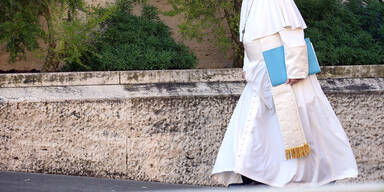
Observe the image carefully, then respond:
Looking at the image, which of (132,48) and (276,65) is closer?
(276,65)

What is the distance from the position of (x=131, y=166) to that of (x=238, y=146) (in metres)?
1.66

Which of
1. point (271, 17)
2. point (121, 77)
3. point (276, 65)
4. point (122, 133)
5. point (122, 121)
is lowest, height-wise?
point (122, 133)

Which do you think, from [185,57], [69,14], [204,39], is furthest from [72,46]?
[204,39]

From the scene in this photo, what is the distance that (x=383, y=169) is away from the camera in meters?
5.90

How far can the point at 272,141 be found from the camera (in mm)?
4152

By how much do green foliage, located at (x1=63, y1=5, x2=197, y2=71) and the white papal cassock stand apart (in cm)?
205

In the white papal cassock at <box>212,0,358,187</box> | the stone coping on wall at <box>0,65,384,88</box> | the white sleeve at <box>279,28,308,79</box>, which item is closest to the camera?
the white sleeve at <box>279,28,308,79</box>

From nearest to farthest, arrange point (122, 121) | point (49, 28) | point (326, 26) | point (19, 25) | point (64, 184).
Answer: point (64, 184), point (122, 121), point (19, 25), point (49, 28), point (326, 26)

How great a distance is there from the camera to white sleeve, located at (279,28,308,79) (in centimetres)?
393

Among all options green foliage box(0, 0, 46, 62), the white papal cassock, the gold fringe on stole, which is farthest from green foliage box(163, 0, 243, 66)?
the gold fringe on stole

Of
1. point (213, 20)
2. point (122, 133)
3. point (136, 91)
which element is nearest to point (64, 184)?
point (122, 133)

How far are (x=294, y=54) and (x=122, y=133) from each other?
2.16 metres

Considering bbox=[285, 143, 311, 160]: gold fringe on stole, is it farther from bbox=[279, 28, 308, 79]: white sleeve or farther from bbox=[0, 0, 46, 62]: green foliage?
bbox=[0, 0, 46, 62]: green foliage

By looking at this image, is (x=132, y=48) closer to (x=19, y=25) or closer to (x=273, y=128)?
(x=19, y=25)
